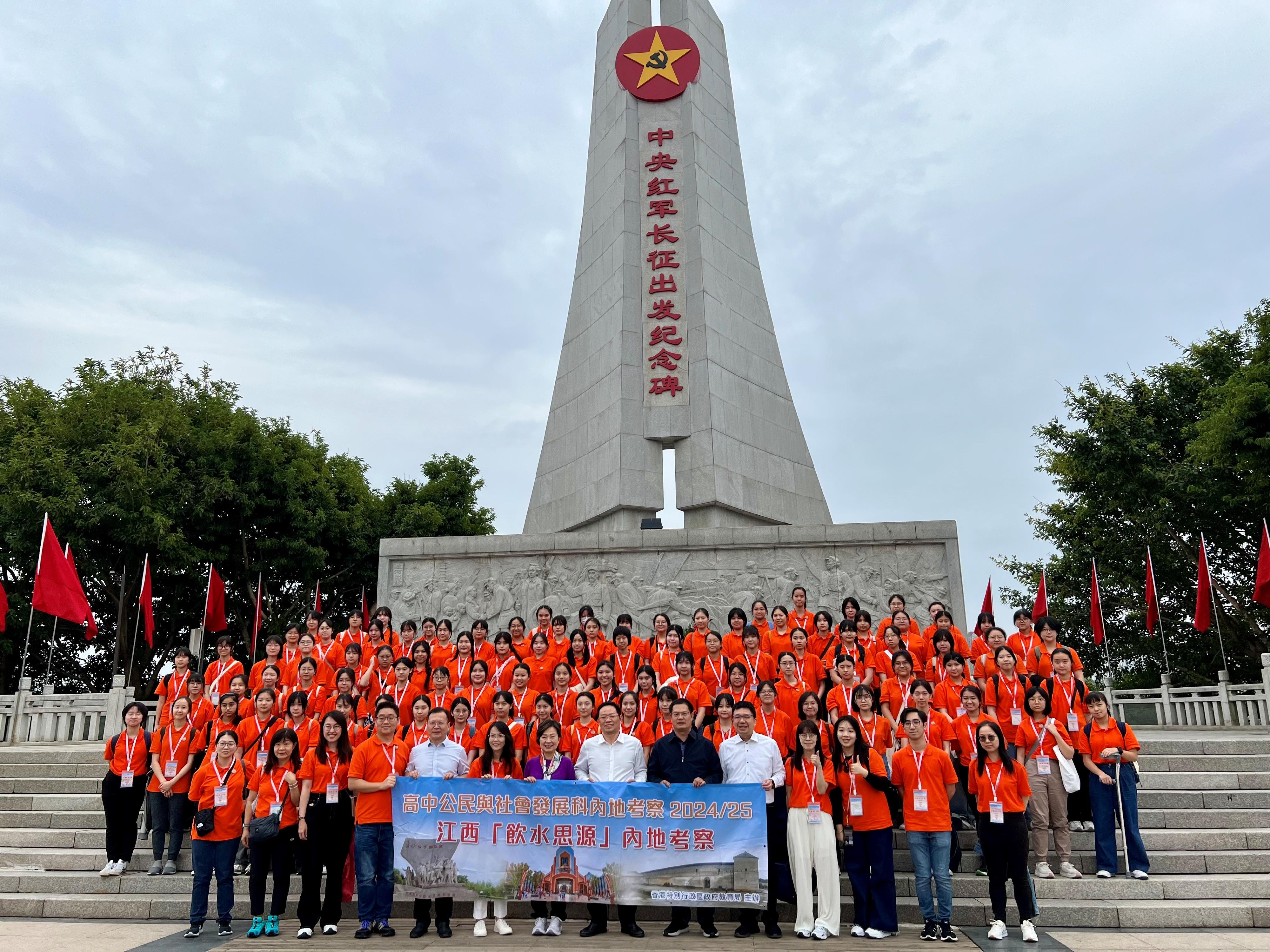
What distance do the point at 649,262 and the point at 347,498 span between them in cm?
1010

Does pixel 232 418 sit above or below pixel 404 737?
above

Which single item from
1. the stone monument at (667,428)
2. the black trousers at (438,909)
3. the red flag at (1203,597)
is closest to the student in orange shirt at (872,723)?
the black trousers at (438,909)

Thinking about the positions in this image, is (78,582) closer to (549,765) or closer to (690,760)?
(549,765)

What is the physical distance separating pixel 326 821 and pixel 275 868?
1.34ft

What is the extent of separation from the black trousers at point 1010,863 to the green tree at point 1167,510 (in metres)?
13.0

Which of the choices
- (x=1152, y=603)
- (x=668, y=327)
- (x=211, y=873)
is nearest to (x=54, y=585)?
(x=211, y=873)

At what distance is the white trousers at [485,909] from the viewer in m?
5.61

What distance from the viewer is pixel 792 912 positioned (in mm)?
5902

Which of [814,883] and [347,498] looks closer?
[814,883]

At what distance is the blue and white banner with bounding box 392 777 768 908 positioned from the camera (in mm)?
5492

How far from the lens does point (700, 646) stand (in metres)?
8.08

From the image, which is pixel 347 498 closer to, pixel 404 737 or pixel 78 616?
pixel 78 616

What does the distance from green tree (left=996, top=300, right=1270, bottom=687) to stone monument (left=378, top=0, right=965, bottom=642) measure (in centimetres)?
694

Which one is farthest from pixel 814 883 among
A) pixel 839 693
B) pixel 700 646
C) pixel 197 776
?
pixel 197 776
